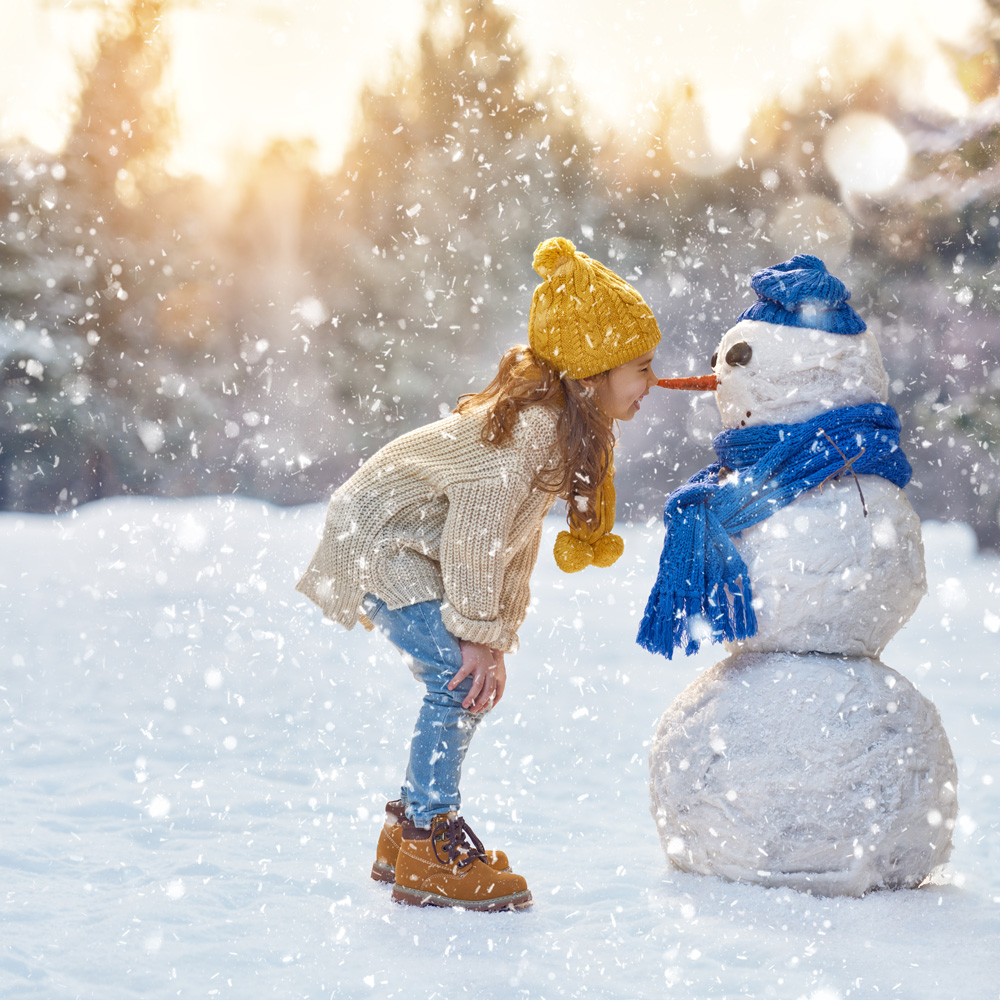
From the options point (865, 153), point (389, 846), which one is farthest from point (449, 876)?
point (865, 153)

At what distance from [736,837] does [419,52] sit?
21.2 ft

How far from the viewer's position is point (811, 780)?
1775 millimetres

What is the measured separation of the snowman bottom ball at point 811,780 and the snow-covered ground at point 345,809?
0.06 meters

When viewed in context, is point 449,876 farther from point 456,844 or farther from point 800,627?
point 800,627

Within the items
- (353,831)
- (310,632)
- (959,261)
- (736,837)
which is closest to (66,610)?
(310,632)

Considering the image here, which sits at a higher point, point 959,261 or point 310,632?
point 959,261

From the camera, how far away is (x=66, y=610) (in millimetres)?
4230

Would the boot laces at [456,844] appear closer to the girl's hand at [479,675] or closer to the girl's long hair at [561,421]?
the girl's hand at [479,675]

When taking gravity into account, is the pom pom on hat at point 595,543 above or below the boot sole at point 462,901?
above

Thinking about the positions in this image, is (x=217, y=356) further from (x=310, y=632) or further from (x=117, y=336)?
(x=310, y=632)

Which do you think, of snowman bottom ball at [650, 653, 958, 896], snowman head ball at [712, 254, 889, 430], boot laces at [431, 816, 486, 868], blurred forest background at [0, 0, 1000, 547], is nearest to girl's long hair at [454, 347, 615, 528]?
snowman head ball at [712, 254, 889, 430]

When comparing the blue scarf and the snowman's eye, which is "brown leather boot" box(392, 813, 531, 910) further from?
the snowman's eye

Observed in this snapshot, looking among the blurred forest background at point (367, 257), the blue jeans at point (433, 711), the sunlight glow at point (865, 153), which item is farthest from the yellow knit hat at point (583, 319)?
the blurred forest background at point (367, 257)

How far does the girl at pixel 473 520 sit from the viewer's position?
181 centimetres
